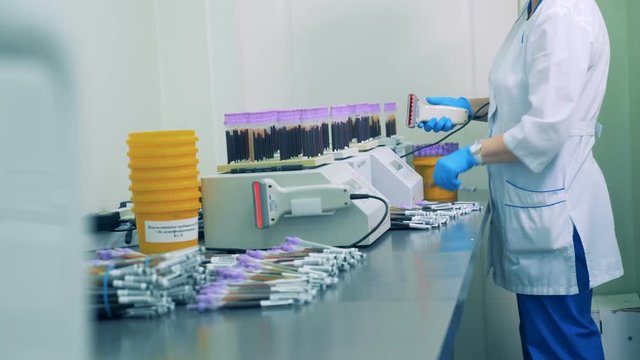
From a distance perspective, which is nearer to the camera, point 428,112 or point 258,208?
point 258,208

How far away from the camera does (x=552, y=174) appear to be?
2.09 m

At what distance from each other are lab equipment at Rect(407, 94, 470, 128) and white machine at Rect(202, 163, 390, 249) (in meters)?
0.81

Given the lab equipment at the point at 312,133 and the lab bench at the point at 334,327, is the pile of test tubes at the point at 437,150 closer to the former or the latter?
the lab equipment at the point at 312,133

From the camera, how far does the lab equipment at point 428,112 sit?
2541 millimetres

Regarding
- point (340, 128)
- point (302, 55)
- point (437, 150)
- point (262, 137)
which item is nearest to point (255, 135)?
point (262, 137)

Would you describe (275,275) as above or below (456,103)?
below

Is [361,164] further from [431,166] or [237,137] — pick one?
[431,166]

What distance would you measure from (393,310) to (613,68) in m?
2.38

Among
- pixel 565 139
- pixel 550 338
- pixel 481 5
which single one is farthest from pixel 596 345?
pixel 481 5

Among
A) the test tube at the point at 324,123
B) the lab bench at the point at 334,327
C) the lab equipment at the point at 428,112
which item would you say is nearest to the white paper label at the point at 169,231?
the lab bench at the point at 334,327

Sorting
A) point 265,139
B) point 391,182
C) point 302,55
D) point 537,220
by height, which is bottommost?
point 537,220

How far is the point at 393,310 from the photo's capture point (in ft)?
3.72

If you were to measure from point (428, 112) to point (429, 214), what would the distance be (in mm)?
518

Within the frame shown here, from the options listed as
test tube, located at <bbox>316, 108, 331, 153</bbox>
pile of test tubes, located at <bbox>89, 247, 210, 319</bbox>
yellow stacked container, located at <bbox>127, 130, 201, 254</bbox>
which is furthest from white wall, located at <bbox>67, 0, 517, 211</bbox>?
pile of test tubes, located at <bbox>89, 247, 210, 319</bbox>
